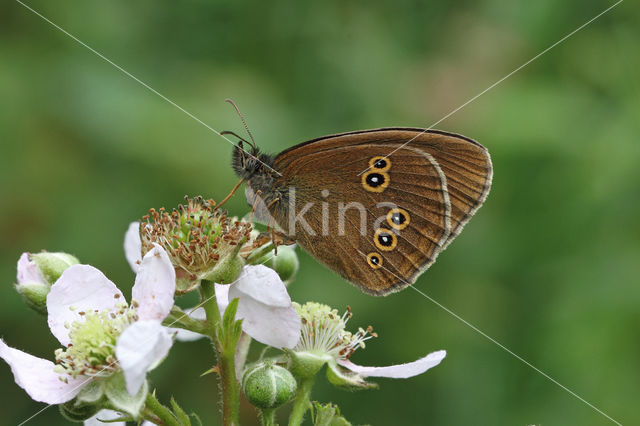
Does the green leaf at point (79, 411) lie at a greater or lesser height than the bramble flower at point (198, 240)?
lesser

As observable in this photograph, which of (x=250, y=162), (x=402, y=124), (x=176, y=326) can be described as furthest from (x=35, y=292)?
(x=402, y=124)

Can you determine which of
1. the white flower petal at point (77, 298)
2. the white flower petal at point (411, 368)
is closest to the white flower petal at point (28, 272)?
the white flower petal at point (77, 298)

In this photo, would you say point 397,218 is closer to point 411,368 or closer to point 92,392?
point 411,368

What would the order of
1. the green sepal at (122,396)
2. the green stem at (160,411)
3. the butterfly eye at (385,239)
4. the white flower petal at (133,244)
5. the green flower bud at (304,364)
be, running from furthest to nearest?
the butterfly eye at (385,239) < the white flower petal at (133,244) < the green flower bud at (304,364) < the green stem at (160,411) < the green sepal at (122,396)

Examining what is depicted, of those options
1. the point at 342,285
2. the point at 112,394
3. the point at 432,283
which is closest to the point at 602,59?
the point at 432,283

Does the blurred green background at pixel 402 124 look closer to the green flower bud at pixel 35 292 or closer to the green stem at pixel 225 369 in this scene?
the green flower bud at pixel 35 292

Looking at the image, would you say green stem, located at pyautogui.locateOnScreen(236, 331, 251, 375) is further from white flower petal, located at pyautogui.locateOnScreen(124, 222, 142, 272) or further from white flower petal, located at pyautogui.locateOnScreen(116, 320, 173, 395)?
white flower petal, located at pyautogui.locateOnScreen(124, 222, 142, 272)

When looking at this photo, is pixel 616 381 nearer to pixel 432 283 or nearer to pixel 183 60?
pixel 432 283
